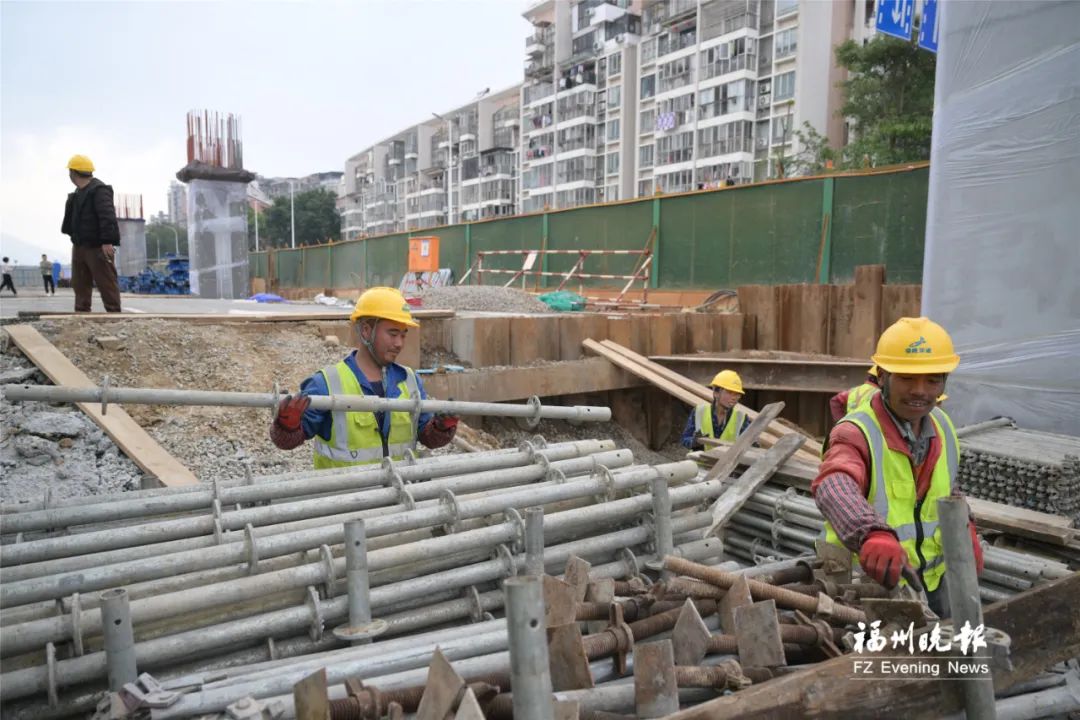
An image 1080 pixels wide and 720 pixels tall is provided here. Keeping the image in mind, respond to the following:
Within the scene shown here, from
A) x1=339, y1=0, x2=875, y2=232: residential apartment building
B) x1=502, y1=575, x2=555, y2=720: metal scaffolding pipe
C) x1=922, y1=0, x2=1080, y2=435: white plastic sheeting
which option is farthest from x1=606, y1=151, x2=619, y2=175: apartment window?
x1=502, y1=575, x2=555, y2=720: metal scaffolding pipe

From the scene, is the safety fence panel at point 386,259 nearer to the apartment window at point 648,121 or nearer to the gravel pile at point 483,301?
the gravel pile at point 483,301

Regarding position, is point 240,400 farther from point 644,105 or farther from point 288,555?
point 644,105

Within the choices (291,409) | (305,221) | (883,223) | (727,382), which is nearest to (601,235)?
(883,223)

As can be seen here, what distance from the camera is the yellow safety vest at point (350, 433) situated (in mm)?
3900

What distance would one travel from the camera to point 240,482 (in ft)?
10.2

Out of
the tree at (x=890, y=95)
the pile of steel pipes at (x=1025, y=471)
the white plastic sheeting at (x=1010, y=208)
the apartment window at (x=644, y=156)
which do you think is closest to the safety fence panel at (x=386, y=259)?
the tree at (x=890, y=95)

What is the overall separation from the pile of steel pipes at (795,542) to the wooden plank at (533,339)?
17.6ft

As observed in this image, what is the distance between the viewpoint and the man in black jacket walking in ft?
26.9

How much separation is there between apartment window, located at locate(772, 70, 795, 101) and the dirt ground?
4715 centimetres

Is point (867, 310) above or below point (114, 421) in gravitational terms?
above

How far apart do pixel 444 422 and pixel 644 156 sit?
59.1 meters

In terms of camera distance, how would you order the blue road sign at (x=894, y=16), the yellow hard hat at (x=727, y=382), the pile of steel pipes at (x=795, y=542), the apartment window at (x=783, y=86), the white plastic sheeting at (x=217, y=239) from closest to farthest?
the pile of steel pipes at (x=795, y=542) < the yellow hard hat at (x=727, y=382) < the blue road sign at (x=894, y=16) < the white plastic sheeting at (x=217, y=239) < the apartment window at (x=783, y=86)

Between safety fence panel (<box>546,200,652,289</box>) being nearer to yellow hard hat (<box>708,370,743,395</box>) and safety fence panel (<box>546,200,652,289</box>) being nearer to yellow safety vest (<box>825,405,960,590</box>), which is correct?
yellow hard hat (<box>708,370,743,395</box>)

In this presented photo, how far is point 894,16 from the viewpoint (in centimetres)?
1035
